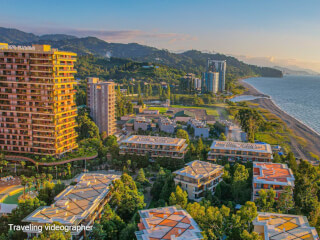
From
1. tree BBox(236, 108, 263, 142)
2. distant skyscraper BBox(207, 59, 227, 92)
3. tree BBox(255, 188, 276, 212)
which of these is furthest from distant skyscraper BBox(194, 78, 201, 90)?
tree BBox(255, 188, 276, 212)

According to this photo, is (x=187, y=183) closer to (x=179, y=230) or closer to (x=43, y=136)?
(x=179, y=230)

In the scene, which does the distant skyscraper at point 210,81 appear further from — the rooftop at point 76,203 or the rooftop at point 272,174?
the rooftop at point 76,203

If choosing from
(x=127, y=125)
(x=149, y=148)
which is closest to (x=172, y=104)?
(x=127, y=125)

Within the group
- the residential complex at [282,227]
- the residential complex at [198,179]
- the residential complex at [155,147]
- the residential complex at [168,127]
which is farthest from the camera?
the residential complex at [168,127]

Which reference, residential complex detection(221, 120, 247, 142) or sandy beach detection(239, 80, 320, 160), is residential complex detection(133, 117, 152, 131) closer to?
residential complex detection(221, 120, 247, 142)

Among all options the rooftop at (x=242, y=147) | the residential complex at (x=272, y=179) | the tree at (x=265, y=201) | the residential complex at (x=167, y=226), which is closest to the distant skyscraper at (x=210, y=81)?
the rooftop at (x=242, y=147)

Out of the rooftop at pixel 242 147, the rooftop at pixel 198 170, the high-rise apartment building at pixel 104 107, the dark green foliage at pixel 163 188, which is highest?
the high-rise apartment building at pixel 104 107
